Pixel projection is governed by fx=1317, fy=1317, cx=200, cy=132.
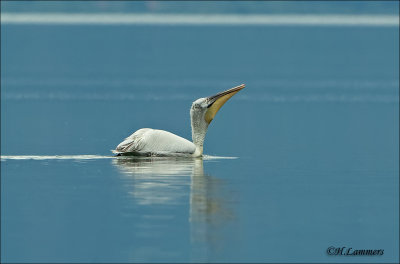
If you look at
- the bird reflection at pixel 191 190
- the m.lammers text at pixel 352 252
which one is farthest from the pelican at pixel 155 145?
the m.lammers text at pixel 352 252

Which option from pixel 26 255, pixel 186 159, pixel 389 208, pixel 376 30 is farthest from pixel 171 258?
pixel 376 30

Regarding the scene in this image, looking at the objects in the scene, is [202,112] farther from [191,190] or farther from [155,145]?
[191,190]

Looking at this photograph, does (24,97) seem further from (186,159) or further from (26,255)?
(26,255)

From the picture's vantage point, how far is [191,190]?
48.8ft

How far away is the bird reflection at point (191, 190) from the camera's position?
39.9 feet

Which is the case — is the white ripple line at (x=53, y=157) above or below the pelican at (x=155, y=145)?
below

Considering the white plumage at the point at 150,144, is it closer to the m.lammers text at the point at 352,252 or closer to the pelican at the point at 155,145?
the pelican at the point at 155,145

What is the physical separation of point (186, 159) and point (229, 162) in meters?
0.60

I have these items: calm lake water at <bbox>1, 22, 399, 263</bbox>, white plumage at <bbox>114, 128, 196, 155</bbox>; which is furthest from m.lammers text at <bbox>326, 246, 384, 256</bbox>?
white plumage at <bbox>114, 128, 196, 155</bbox>

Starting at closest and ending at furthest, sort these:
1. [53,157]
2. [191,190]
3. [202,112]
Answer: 1. [191,190]
2. [53,157]
3. [202,112]

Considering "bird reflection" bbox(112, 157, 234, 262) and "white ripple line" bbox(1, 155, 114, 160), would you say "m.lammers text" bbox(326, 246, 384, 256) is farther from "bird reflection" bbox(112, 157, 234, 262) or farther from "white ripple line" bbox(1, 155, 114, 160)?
"white ripple line" bbox(1, 155, 114, 160)

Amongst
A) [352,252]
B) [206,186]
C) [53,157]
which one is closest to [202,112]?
[53,157]

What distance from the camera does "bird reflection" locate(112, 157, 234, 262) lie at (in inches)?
478

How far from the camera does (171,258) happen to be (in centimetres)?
1119
